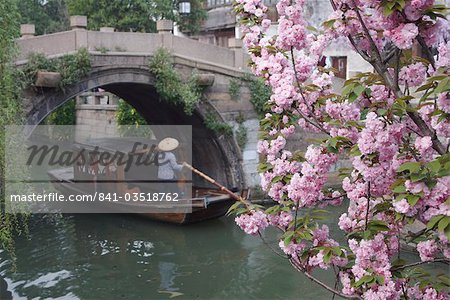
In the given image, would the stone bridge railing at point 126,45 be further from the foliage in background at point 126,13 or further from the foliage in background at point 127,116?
the foliage in background at point 127,116

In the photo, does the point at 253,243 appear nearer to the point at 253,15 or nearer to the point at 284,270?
the point at 284,270

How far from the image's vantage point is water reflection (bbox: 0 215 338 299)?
265 inches

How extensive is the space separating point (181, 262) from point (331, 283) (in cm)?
218

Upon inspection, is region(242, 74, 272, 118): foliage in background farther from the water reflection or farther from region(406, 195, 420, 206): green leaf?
region(406, 195, 420, 206): green leaf

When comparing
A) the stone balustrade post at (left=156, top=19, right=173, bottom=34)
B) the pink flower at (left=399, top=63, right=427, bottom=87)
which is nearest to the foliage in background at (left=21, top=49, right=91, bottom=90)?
the stone balustrade post at (left=156, top=19, right=173, bottom=34)

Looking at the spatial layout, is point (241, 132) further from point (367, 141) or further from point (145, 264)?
point (367, 141)

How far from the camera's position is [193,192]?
10.7 meters

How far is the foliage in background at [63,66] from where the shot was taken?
8031 millimetres

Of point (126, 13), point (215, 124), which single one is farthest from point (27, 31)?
point (126, 13)

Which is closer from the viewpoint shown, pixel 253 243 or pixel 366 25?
pixel 366 25

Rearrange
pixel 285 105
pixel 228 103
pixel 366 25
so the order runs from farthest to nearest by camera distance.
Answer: pixel 228 103, pixel 285 105, pixel 366 25

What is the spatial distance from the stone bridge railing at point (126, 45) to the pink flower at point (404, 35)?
21.0ft

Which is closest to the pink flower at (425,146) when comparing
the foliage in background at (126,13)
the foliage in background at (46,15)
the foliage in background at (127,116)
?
the foliage in background at (126,13)

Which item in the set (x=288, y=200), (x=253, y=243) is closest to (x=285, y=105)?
(x=288, y=200)
